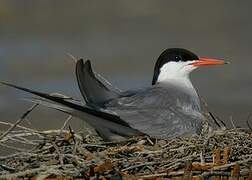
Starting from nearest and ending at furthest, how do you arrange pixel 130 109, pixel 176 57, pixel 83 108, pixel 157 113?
pixel 83 108, pixel 130 109, pixel 157 113, pixel 176 57

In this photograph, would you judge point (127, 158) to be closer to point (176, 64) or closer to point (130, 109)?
point (130, 109)

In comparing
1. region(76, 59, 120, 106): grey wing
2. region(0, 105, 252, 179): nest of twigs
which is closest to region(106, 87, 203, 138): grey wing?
region(76, 59, 120, 106): grey wing

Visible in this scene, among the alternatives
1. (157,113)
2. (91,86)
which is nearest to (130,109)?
(157,113)

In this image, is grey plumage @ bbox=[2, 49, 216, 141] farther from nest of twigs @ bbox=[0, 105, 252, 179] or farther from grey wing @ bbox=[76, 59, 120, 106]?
nest of twigs @ bbox=[0, 105, 252, 179]

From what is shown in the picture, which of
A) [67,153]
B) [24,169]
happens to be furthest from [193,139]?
[24,169]

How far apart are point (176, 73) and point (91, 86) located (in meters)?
2.58

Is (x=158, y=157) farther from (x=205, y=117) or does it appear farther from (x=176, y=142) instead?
(x=205, y=117)

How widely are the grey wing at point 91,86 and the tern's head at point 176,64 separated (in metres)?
1.96

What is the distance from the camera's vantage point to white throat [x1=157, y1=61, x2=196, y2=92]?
9.21 metres

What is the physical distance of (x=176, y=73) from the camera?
9312 millimetres

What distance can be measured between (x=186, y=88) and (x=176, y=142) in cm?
272

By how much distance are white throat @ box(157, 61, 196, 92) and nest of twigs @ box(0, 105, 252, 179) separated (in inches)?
107

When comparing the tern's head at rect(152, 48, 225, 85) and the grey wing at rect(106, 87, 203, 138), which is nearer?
the grey wing at rect(106, 87, 203, 138)

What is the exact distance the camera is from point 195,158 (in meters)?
5.50
